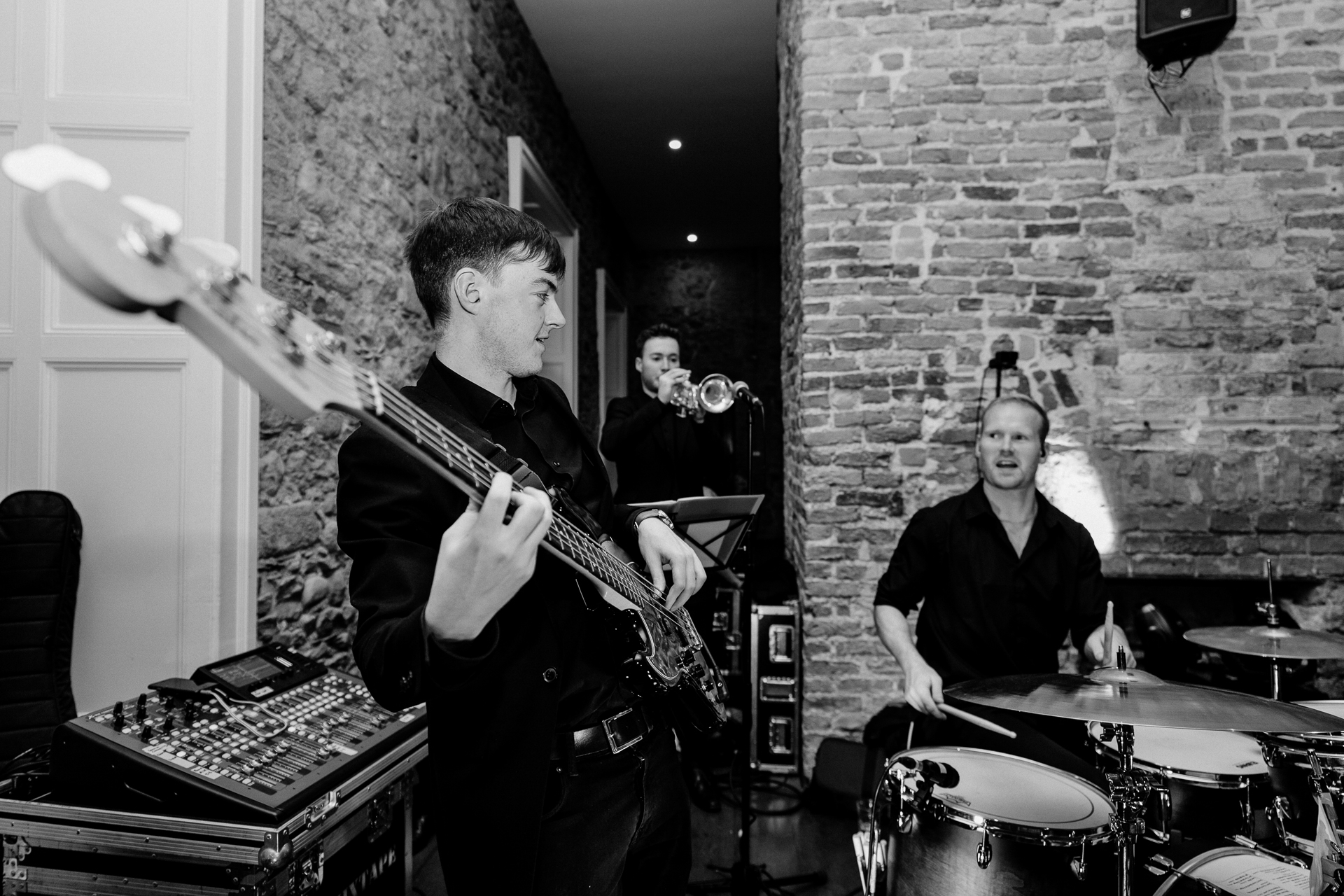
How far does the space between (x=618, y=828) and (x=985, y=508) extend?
1816 mm

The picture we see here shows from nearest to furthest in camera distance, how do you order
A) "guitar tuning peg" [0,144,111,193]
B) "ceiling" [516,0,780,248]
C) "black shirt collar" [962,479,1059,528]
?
"guitar tuning peg" [0,144,111,193] → "black shirt collar" [962,479,1059,528] → "ceiling" [516,0,780,248]

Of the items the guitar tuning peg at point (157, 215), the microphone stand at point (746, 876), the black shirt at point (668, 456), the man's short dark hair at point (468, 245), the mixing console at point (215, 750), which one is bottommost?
the microphone stand at point (746, 876)

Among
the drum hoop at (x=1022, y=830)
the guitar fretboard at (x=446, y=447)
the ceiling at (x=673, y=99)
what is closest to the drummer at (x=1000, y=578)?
the drum hoop at (x=1022, y=830)

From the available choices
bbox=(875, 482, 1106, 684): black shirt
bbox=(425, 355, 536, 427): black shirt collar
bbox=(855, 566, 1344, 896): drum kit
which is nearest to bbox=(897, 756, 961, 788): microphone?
bbox=(855, 566, 1344, 896): drum kit

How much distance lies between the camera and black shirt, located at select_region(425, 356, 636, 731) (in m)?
A: 1.26

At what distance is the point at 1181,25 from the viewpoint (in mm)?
3137

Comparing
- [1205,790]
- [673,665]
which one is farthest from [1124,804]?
[673,665]

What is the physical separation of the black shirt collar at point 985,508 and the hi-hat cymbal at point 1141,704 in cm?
94

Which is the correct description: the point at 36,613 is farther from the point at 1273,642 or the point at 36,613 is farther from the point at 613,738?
the point at 1273,642

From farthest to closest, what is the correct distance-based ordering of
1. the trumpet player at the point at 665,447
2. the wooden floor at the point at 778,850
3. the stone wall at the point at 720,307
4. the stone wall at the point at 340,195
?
the stone wall at the point at 720,307 < the trumpet player at the point at 665,447 < the wooden floor at the point at 778,850 < the stone wall at the point at 340,195

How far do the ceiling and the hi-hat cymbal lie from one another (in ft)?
14.3

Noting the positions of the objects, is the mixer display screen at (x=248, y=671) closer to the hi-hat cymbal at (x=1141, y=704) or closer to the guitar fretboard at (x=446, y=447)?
the guitar fretboard at (x=446, y=447)

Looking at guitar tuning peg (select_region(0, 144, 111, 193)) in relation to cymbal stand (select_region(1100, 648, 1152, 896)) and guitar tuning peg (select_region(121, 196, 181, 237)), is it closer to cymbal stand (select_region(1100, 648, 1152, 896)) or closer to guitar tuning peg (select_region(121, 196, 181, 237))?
guitar tuning peg (select_region(121, 196, 181, 237))

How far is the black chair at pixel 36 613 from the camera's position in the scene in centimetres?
175
